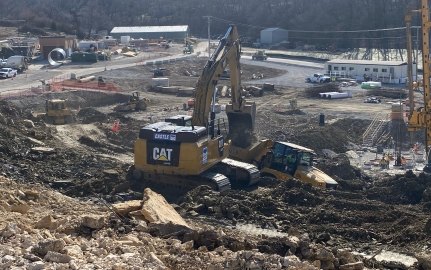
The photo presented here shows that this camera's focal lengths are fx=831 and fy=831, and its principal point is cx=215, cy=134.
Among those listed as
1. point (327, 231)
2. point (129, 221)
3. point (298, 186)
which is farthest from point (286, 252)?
point (298, 186)

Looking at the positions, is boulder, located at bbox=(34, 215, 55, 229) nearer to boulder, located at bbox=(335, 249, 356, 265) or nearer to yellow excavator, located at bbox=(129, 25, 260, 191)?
boulder, located at bbox=(335, 249, 356, 265)

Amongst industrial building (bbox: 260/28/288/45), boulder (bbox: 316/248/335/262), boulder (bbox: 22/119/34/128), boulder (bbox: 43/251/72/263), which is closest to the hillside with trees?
industrial building (bbox: 260/28/288/45)

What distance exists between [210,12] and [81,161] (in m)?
68.2

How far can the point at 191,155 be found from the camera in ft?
68.6

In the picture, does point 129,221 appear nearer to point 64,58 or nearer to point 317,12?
point 64,58

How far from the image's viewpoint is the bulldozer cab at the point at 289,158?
23.4 m

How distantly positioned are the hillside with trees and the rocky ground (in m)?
40.5

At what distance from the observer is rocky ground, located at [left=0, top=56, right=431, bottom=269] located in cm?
1181

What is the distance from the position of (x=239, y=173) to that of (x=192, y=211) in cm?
344

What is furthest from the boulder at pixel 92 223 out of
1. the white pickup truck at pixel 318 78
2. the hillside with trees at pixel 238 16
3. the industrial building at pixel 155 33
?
the industrial building at pixel 155 33

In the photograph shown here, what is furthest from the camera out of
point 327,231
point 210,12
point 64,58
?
point 210,12

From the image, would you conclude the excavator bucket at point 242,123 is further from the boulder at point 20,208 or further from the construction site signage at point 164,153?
the boulder at point 20,208

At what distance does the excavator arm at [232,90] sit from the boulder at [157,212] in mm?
6261

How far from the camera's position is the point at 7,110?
30688 mm
